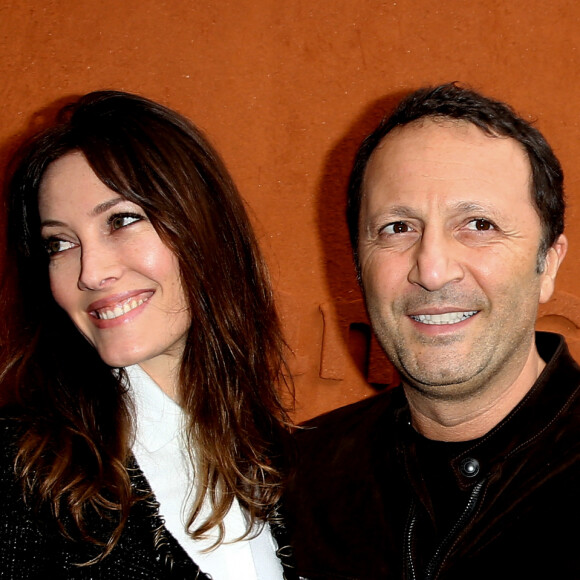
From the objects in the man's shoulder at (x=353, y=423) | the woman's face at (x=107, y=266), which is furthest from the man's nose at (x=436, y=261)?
the woman's face at (x=107, y=266)

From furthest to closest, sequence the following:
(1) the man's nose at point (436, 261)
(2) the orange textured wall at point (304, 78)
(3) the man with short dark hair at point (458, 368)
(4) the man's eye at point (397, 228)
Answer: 1. (2) the orange textured wall at point (304, 78)
2. (4) the man's eye at point (397, 228)
3. (1) the man's nose at point (436, 261)
4. (3) the man with short dark hair at point (458, 368)

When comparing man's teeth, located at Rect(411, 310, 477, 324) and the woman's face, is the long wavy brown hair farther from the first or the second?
man's teeth, located at Rect(411, 310, 477, 324)

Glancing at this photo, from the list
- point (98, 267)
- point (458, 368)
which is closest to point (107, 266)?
point (98, 267)

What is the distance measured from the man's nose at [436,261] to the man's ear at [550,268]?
238 millimetres

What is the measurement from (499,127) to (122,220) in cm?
84

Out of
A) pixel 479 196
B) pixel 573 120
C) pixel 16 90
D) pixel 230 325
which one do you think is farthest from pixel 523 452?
pixel 16 90

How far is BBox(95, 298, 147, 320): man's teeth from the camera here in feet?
5.35

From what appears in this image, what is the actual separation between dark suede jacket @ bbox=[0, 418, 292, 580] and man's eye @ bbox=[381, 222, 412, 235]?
0.77m

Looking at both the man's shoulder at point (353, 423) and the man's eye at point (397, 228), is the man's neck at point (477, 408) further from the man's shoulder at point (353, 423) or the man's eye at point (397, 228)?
the man's eye at point (397, 228)

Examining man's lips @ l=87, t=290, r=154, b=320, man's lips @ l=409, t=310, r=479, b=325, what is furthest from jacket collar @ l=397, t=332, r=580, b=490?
man's lips @ l=87, t=290, r=154, b=320

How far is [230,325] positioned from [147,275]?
0.26 meters

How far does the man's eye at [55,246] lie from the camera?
170 centimetres

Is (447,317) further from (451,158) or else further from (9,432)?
(9,432)

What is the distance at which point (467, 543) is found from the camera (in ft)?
5.18
